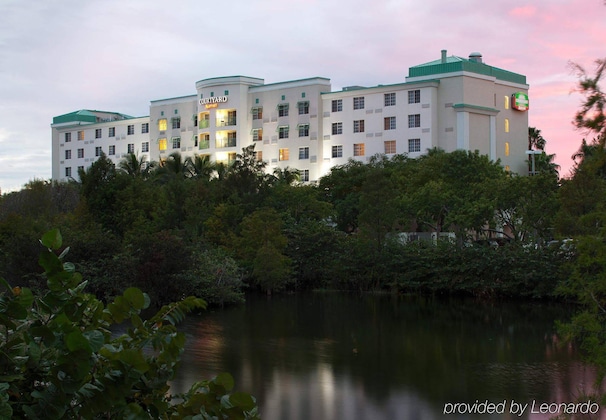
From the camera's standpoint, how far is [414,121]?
60.0 meters

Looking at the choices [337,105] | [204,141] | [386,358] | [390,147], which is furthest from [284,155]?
[386,358]

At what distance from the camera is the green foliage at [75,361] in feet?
10.7

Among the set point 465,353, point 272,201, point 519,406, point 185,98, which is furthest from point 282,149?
point 519,406

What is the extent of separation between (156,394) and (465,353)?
17.2 m

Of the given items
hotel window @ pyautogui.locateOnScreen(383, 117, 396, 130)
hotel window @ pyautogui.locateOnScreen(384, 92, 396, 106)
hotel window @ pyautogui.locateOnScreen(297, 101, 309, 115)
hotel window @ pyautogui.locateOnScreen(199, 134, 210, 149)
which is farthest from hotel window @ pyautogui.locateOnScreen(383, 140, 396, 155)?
hotel window @ pyautogui.locateOnScreen(199, 134, 210, 149)

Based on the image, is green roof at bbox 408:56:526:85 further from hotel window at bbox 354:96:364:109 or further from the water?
the water

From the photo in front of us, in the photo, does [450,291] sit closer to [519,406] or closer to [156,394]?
[519,406]

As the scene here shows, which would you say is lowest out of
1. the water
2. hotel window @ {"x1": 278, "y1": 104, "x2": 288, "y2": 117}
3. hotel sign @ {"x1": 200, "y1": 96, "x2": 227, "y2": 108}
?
the water

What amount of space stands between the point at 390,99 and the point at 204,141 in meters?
18.4

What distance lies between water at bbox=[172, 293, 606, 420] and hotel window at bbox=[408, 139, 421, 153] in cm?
3050

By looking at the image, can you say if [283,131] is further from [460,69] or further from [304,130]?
[460,69]

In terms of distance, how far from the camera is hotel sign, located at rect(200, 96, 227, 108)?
6769cm

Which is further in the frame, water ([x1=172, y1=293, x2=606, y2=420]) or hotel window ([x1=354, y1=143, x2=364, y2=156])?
hotel window ([x1=354, y1=143, x2=364, y2=156])

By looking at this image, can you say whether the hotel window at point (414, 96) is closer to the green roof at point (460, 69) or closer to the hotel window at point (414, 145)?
the green roof at point (460, 69)
